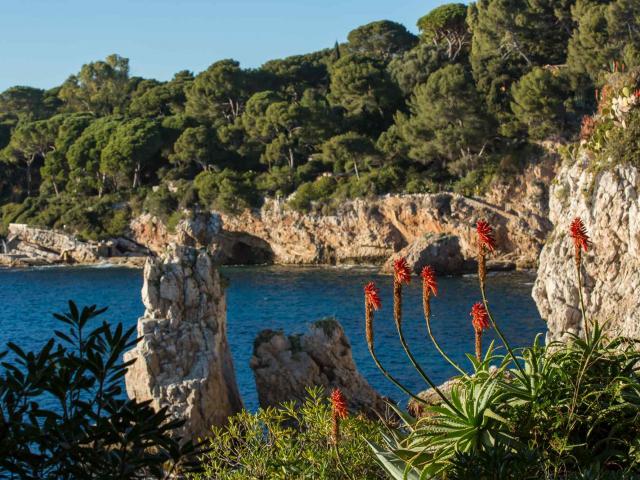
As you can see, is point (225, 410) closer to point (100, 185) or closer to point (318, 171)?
point (318, 171)

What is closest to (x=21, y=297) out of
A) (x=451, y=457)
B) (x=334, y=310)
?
(x=334, y=310)

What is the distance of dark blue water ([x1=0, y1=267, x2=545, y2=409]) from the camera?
2917cm

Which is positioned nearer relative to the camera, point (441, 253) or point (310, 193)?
point (441, 253)

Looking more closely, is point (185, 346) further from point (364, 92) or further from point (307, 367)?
point (364, 92)

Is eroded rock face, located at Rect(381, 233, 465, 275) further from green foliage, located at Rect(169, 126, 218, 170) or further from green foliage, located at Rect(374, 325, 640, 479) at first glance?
green foliage, located at Rect(374, 325, 640, 479)

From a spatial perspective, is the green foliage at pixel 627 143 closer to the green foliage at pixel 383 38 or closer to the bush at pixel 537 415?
the bush at pixel 537 415

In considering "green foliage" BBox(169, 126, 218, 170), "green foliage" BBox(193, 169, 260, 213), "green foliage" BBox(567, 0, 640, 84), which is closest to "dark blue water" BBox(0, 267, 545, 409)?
"green foliage" BBox(193, 169, 260, 213)

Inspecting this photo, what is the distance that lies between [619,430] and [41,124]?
80.2 metres

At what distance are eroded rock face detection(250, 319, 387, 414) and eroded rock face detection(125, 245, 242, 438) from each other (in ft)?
3.27

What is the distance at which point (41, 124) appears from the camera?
79.8 metres

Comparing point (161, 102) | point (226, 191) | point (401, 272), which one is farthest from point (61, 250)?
point (401, 272)

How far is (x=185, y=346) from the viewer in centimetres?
1845

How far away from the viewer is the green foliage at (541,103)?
1997 inches

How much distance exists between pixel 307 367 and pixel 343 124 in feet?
153
